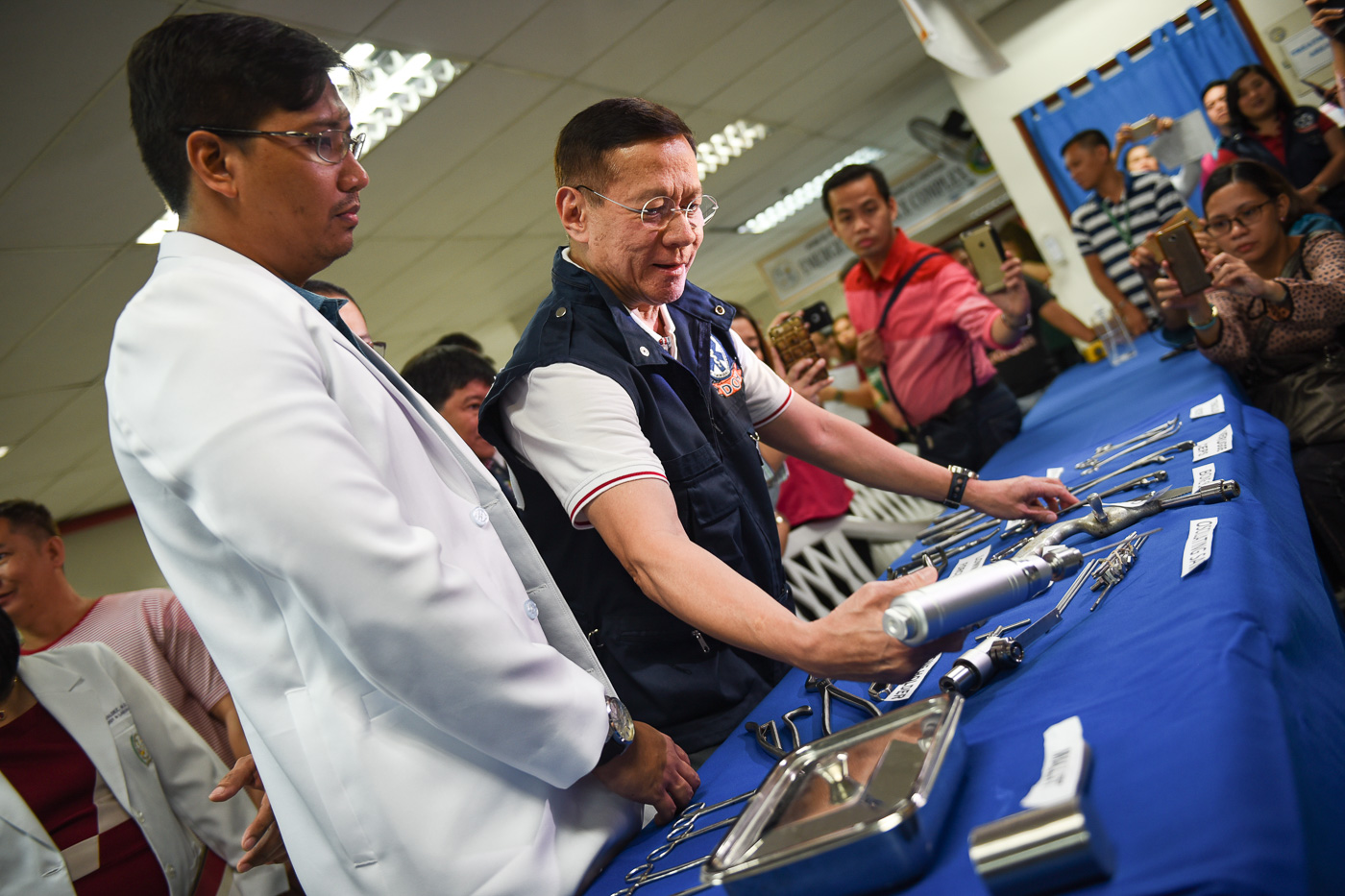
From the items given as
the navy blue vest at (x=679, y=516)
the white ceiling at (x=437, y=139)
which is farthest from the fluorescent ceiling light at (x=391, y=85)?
the navy blue vest at (x=679, y=516)

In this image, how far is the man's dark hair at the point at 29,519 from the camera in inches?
113

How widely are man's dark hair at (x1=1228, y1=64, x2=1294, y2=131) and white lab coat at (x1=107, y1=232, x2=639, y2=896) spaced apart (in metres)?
5.02

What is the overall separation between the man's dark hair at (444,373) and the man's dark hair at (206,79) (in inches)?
59.9

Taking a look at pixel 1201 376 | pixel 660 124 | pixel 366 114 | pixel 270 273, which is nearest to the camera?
pixel 270 273

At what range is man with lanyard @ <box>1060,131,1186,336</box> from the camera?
4488 millimetres

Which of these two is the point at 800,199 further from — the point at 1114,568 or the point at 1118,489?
the point at 1114,568

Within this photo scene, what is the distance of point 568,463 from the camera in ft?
4.20

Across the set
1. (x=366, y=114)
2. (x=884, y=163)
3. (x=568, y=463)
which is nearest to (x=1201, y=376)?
(x=568, y=463)

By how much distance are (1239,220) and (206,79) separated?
3.03m

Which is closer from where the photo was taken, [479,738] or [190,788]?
[479,738]

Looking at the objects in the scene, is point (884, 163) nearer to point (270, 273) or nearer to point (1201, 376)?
point (1201, 376)

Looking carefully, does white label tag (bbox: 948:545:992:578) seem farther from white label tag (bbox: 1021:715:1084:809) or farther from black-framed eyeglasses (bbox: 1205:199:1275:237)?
black-framed eyeglasses (bbox: 1205:199:1275:237)

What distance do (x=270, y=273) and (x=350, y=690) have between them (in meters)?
0.51

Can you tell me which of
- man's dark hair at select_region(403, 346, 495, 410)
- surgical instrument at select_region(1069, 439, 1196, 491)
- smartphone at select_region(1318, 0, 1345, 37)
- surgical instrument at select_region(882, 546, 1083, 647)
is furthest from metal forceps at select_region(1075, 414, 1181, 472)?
smartphone at select_region(1318, 0, 1345, 37)
